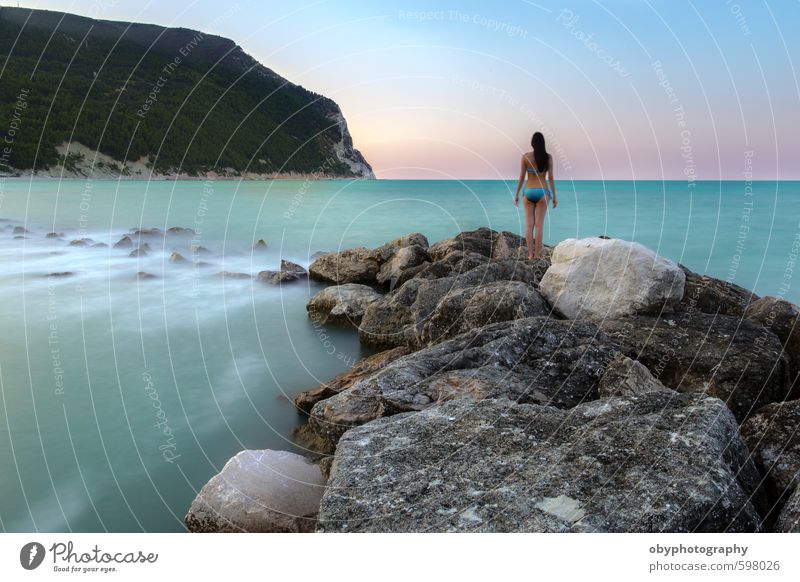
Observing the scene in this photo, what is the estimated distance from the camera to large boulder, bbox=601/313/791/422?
4777 millimetres

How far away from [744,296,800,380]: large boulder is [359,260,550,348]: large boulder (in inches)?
87.9

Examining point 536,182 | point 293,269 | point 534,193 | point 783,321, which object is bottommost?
point 293,269

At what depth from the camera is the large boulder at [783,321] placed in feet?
18.6

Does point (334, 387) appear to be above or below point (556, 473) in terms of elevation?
below

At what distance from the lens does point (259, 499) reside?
13.1ft

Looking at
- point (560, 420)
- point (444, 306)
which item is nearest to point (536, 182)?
point (444, 306)

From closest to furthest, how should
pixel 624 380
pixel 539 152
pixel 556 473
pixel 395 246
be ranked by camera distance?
pixel 556 473 → pixel 624 380 → pixel 539 152 → pixel 395 246

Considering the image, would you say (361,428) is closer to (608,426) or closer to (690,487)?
(608,426)

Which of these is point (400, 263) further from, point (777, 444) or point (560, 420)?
point (777, 444)

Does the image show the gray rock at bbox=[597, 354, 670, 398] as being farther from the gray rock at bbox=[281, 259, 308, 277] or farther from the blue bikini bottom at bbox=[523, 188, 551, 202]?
the gray rock at bbox=[281, 259, 308, 277]

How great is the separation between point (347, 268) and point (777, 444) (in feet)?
30.9

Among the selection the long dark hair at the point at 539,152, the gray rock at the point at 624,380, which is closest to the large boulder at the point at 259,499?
the gray rock at the point at 624,380

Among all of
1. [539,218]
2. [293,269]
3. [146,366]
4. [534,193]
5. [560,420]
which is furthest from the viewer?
[293,269]
